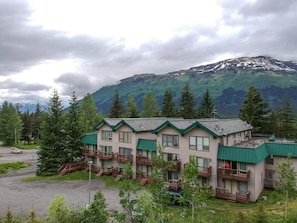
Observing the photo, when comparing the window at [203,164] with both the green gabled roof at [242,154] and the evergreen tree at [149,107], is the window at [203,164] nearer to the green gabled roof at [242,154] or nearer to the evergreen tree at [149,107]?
the green gabled roof at [242,154]

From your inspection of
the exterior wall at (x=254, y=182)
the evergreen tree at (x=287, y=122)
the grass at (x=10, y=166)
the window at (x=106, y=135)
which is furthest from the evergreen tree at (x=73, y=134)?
the evergreen tree at (x=287, y=122)

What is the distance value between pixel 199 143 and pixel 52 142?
26.5 m

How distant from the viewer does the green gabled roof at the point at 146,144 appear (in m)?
39.0

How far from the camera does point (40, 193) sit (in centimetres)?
3450

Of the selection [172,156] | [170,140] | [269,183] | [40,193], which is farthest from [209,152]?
[40,193]

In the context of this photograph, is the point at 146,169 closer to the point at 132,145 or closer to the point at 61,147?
the point at 132,145

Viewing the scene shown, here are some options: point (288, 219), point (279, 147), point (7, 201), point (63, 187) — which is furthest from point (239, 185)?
point (7, 201)

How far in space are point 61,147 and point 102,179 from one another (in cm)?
1065

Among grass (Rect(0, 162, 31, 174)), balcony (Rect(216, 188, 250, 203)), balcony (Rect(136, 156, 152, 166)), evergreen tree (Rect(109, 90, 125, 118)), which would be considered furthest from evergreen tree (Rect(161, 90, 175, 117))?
balcony (Rect(216, 188, 250, 203))

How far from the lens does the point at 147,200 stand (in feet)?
54.3

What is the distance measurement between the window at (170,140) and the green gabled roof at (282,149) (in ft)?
40.1

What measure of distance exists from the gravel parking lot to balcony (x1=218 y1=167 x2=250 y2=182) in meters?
13.1

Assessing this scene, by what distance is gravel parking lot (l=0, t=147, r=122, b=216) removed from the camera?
29.3 m

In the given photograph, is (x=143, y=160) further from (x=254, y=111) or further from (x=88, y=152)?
(x=254, y=111)
